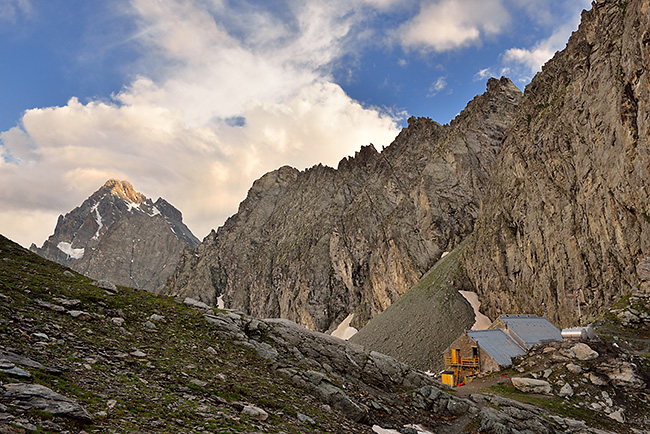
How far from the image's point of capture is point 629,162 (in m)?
44.7

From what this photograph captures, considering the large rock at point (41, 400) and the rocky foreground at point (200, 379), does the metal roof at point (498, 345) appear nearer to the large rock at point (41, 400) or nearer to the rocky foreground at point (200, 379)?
the rocky foreground at point (200, 379)

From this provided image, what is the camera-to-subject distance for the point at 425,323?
74.1 meters

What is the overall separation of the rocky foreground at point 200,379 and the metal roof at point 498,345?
1127cm

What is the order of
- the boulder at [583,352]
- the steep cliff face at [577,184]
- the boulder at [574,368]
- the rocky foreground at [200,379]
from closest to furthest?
the rocky foreground at [200,379] < the boulder at [574,368] < the boulder at [583,352] < the steep cliff face at [577,184]

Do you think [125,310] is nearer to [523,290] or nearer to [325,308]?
[523,290]

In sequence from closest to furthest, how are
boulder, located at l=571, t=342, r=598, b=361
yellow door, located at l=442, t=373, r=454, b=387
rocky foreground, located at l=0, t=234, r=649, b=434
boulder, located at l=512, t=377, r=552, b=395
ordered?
1. rocky foreground, located at l=0, t=234, r=649, b=434
2. boulder, located at l=512, t=377, r=552, b=395
3. boulder, located at l=571, t=342, r=598, b=361
4. yellow door, located at l=442, t=373, r=454, b=387

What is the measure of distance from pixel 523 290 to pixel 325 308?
8964cm

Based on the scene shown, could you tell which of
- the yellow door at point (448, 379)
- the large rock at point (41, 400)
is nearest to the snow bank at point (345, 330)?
the yellow door at point (448, 379)

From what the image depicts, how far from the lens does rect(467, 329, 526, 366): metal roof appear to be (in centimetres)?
4109

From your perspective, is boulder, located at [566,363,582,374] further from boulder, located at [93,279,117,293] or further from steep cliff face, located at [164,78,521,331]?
steep cliff face, located at [164,78,521,331]

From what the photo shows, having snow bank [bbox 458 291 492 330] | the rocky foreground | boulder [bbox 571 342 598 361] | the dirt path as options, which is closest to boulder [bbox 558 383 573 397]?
the rocky foreground

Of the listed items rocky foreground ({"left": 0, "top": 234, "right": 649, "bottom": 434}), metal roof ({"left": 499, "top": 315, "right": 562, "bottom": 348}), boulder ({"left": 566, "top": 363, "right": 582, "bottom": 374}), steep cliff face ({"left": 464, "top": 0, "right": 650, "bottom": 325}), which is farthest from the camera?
metal roof ({"left": 499, "top": 315, "right": 562, "bottom": 348})

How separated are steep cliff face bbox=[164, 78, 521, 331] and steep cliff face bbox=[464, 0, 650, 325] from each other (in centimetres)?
2995

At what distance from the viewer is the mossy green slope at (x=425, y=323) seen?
65938 mm
